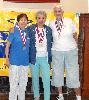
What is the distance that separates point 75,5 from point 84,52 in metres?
0.89

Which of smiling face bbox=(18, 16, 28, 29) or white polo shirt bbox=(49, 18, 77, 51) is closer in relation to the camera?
smiling face bbox=(18, 16, 28, 29)

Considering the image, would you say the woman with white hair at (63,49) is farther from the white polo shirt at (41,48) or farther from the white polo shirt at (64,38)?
the white polo shirt at (41,48)

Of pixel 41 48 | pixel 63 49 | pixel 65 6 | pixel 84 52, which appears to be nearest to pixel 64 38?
pixel 63 49

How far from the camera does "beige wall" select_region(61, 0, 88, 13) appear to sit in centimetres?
456

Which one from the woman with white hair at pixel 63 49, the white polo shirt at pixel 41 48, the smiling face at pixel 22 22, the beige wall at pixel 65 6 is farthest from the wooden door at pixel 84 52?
the smiling face at pixel 22 22

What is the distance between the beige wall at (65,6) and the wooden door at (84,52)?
1.49 ft

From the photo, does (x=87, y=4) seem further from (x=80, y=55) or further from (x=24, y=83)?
(x=24, y=83)

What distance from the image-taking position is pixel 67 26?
140 inches

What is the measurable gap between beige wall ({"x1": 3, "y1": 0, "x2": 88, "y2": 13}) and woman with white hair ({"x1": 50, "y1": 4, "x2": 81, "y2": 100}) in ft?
3.34

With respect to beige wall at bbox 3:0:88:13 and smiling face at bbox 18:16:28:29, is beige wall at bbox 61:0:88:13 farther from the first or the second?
smiling face at bbox 18:16:28:29

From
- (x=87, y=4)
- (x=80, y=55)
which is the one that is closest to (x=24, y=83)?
(x=80, y=55)

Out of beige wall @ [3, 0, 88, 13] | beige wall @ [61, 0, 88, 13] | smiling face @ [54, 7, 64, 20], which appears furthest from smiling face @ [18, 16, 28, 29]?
beige wall @ [61, 0, 88, 13]

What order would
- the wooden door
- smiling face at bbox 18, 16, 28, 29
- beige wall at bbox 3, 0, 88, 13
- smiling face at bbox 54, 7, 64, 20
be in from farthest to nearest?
1. beige wall at bbox 3, 0, 88, 13
2. the wooden door
3. smiling face at bbox 54, 7, 64, 20
4. smiling face at bbox 18, 16, 28, 29

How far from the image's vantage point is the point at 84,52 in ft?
13.7
